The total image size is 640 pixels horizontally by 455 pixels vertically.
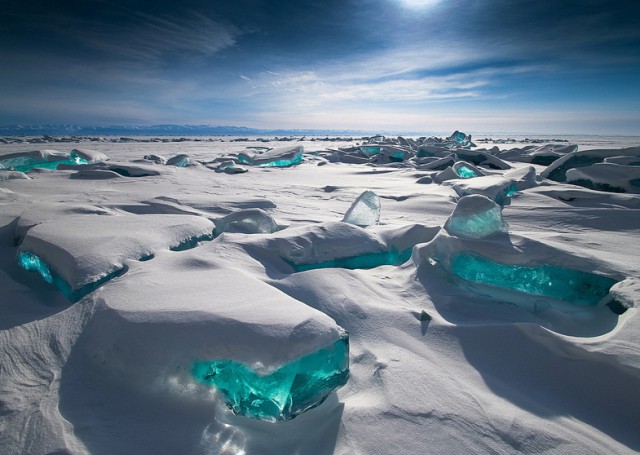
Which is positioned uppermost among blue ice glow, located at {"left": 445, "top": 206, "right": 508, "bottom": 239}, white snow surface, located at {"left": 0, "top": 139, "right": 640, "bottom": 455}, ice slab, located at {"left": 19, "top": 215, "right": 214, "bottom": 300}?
blue ice glow, located at {"left": 445, "top": 206, "right": 508, "bottom": 239}

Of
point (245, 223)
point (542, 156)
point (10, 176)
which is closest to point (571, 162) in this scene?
point (542, 156)

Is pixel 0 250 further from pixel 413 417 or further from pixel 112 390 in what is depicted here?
pixel 413 417

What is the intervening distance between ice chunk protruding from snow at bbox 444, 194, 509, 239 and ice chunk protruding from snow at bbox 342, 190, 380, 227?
731 millimetres

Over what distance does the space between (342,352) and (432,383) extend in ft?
0.95

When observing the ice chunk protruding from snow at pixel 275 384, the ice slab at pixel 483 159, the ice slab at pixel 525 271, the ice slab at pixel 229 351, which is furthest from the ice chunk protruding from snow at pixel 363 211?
the ice slab at pixel 483 159

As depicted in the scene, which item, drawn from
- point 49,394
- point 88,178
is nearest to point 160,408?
point 49,394

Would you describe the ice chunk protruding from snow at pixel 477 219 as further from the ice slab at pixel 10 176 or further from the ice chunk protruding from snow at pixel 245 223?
the ice slab at pixel 10 176

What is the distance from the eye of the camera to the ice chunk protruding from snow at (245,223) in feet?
6.79

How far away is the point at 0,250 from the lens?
64.9 inches

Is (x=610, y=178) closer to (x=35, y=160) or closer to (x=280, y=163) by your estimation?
(x=280, y=163)

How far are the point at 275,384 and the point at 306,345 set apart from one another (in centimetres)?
12

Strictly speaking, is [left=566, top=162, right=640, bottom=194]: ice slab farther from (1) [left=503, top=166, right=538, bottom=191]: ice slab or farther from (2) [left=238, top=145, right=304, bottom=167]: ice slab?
(2) [left=238, top=145, right=304, bottom=167]: ice slab

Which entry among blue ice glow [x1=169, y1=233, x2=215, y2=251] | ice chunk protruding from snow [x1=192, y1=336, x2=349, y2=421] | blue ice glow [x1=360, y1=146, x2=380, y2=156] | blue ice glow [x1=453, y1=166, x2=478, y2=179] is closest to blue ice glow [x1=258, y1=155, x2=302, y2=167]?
blue ice glow [x1=360, y1=146, x2=380, y2=156]

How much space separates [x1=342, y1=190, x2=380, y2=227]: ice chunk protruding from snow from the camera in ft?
7.91
